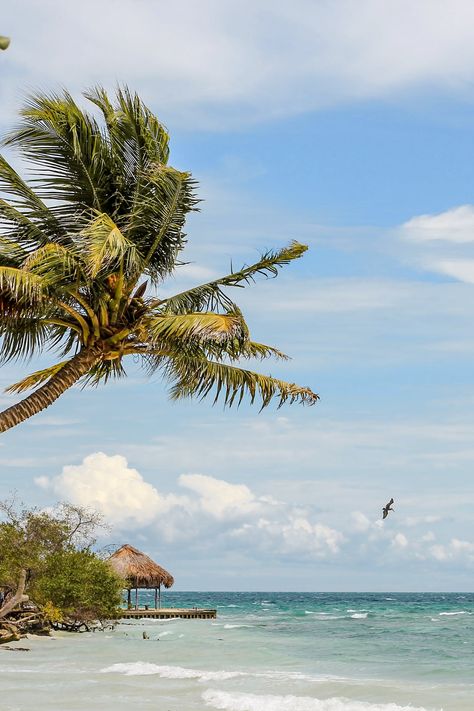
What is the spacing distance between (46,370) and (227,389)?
249 cm

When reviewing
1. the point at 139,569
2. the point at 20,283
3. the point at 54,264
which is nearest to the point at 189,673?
the point at 54,264

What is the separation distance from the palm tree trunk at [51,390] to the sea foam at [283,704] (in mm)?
9567

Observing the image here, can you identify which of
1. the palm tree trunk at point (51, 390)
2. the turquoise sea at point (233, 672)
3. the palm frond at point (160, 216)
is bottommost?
the turquoise sea at point (233, 672)

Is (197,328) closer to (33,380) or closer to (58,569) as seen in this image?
(33,380)

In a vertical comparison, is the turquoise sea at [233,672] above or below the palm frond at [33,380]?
below

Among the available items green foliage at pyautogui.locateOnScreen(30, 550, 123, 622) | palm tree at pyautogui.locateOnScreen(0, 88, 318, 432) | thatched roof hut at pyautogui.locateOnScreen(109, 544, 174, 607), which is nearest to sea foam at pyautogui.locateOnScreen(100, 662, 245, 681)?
green foliage at pyautogui.locateOnScreen(30, 550, 123, 622)

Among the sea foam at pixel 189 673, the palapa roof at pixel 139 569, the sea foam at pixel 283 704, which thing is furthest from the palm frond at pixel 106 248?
the palapa roof at pixel 139 569

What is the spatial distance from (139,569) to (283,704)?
2971 cm

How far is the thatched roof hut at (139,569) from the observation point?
4688 cm

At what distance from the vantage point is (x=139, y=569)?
47406mm

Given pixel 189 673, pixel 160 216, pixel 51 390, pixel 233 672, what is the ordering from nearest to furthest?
pixel 51 390, pixel 160 216, pixel 189 673, pixel 233 672

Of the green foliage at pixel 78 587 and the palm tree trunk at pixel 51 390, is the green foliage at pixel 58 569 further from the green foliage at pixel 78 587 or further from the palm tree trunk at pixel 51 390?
the palm tree trunk at pixel 51 390

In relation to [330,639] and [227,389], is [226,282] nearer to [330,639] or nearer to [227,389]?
[227,389]

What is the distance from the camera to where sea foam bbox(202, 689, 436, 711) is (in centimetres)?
1812
